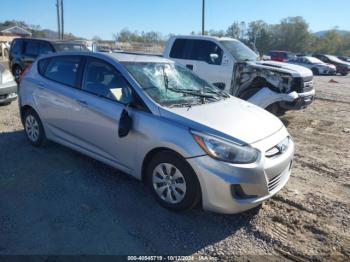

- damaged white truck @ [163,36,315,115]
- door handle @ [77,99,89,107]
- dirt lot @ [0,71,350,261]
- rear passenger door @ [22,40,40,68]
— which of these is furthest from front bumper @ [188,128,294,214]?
rear passenger door @ [22,40,40,68]

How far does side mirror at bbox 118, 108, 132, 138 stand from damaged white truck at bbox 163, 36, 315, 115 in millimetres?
3501

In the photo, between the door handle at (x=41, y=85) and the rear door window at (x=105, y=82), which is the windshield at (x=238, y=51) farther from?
the door handle at (x=41, y=85)

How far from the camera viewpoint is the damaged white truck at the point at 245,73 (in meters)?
7.29

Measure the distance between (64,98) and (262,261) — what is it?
3316 millimetres

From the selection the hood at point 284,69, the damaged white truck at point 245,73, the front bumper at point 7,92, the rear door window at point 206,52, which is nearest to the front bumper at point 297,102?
the damaged white truck at point 245,73

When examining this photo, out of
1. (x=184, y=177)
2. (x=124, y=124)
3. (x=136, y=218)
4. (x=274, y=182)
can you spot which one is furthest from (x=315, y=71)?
(x=136, y=218)

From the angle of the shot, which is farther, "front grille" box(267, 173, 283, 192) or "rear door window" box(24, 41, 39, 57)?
"rear door window" box(24, 41, 39, 57)

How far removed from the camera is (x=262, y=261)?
2.91 m

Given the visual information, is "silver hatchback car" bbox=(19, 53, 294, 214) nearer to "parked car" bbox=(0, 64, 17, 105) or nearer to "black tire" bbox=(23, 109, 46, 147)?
"black tire" bbox=(23, 109, 46, 147)

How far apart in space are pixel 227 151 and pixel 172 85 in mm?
1466

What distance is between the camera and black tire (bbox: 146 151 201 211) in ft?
10.8

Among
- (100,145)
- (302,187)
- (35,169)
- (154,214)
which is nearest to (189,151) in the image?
(154,214)

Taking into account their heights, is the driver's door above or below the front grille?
above

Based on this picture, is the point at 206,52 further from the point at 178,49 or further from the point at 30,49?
the point at 30,49
